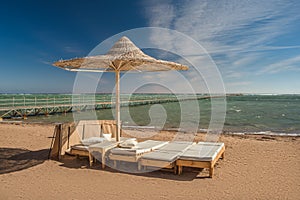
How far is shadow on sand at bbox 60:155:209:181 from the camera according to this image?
3.93 m

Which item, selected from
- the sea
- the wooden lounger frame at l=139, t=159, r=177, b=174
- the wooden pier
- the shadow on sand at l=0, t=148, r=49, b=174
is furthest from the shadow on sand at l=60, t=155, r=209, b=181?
the wooden pier

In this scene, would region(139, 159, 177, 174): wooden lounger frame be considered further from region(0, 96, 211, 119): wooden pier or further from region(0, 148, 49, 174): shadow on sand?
region(0, 96, 211, 119): wooden pier

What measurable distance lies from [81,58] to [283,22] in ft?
30.9

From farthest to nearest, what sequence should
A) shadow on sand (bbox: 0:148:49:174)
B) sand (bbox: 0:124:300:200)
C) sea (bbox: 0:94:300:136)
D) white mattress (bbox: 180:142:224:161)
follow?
sea (bbox: 0:94:300:136) → shadow on sand (bbox: 0:148:49:174) → white mattress (bbox: 180:142:224:161) → sand (bbox: 0:124:300:200)

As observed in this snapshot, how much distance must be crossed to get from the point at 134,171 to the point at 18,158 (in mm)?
2800

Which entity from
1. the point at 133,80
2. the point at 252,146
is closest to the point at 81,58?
the point at 133,80

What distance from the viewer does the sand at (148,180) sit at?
3.17 metres

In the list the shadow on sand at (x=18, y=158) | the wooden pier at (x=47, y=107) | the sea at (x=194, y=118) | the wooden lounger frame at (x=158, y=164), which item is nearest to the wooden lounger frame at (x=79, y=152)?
A: the shadow on sand at (x=18, y=158)

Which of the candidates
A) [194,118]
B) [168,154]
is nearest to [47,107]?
[194,118]

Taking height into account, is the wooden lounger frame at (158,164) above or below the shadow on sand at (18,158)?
above

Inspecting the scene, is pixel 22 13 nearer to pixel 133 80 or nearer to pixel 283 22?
pixel 133 80

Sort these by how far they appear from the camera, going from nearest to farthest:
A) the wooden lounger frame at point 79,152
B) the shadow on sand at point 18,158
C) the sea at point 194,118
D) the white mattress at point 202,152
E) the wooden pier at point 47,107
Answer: the white mattress at point 202,152 < the shadow on sand at point 18,158 < the wooden lounger frame at point 79,152 < the sea at point 194,118 < the wooden pier at point 47,107

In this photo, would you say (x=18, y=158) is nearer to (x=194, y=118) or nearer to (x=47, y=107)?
(x=194, y=118)

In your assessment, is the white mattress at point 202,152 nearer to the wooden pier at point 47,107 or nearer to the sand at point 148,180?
the sand at point 148,180
